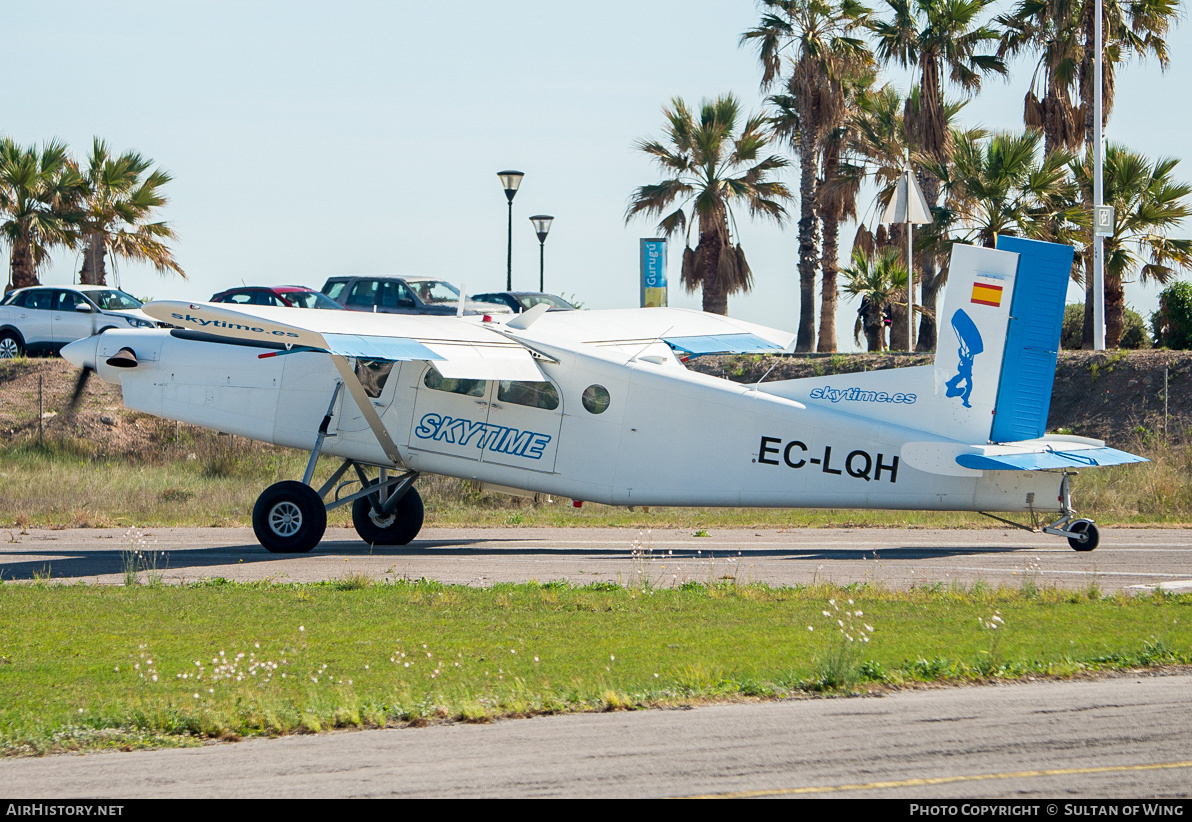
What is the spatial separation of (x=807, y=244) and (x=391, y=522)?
28.4 m

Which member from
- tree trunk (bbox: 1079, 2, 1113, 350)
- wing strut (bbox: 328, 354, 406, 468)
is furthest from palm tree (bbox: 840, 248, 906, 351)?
wing strut (bbox: 328, 354, 406, 468)

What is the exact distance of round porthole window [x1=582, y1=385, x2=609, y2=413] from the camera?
51.5 ft

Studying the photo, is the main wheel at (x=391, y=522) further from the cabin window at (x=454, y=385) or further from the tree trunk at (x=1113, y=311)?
the tree trunk at (x=1113, y=311)

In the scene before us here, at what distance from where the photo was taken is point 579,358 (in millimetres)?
15906

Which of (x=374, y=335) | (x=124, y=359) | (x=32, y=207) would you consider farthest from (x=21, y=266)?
(x=374, y=335)

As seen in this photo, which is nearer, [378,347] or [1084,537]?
[378,347]

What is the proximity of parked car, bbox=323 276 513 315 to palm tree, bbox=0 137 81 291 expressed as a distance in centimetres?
1526

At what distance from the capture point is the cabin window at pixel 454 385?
16.2m

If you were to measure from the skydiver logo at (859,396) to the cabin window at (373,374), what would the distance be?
5962 mm

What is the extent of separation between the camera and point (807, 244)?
139ft

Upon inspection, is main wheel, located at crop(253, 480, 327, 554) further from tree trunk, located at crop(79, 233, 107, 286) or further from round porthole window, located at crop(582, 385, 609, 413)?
tree trunk, located at crop(79, 233, 107, 286)

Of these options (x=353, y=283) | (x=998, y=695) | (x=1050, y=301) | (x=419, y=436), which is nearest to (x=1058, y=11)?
(x=353, y=283)

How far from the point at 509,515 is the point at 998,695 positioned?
557 inches

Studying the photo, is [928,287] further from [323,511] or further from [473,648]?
[473,648]
